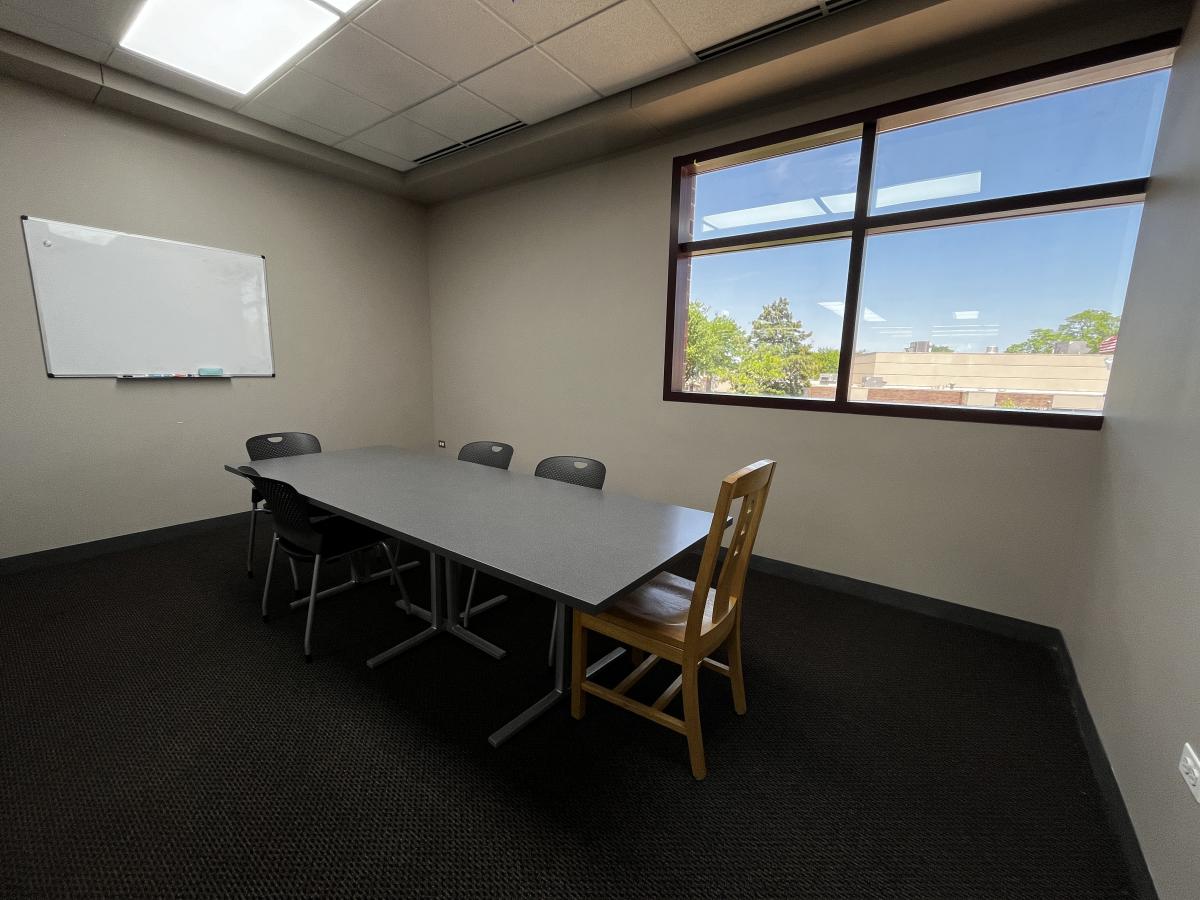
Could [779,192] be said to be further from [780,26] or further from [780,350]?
[780,350]

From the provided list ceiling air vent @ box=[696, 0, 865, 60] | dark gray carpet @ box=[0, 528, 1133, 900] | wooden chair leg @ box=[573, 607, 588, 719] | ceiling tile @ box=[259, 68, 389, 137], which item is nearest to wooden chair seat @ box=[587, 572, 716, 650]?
wooden chair leg @ box=[573, 607, 588, 719]

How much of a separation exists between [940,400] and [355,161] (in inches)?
180

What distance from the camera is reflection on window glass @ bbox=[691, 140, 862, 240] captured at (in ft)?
9.18

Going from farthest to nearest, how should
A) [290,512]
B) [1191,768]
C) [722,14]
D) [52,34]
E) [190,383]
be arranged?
1. [190,383]
2. [52,34]
3. [722,14]
4. [290,512]
5. [1191,768]

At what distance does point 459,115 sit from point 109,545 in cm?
373

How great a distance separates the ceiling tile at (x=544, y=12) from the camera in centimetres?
221

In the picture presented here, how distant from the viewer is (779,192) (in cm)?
302

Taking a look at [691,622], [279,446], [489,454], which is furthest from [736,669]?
[279,446]

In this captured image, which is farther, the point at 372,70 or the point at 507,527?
the point at 372,70

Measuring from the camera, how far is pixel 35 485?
296 centimetres

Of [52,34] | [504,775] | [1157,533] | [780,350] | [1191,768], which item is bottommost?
[504,775]

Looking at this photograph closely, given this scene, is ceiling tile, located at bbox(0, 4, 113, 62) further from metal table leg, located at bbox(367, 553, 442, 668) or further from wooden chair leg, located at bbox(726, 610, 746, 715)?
wooden chair leg, located at bbox(726, 610, 746, 715)

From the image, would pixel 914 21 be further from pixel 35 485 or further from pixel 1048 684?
pixel 35 485

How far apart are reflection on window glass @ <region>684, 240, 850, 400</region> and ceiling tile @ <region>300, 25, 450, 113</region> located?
2.01 m
